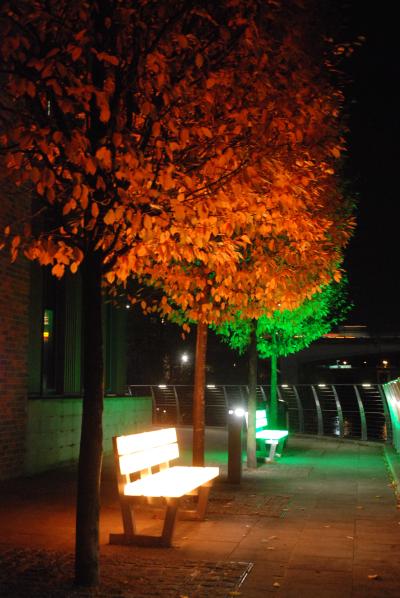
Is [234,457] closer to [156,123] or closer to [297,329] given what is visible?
[156,123]

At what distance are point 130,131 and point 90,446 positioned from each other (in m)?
2.58

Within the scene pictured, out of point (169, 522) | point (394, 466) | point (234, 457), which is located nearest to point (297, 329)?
point (394, 466)

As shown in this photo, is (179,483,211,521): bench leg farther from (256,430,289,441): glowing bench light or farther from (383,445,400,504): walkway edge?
(256,430,289,441): glowing bench light

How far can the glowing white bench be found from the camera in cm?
771

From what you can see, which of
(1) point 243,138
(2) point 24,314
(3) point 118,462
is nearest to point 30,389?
(2) point 24,314

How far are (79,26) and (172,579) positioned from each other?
455cm

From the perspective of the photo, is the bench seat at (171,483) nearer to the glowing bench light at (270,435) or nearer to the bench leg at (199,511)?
the bench leg at (199,511)

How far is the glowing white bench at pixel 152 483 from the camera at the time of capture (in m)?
7.71

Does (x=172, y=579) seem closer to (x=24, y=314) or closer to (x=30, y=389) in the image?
(x=24, y=314)

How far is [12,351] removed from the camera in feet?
41.5

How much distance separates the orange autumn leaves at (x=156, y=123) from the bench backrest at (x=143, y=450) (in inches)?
72.2

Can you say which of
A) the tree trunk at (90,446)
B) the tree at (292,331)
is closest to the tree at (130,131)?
the tree trunk at (90,446)

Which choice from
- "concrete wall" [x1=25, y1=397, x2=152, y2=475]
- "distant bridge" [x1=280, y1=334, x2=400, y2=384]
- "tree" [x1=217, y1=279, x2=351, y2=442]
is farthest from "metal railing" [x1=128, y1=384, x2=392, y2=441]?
"distant bridge" [x1=280, y1=334, x2=400, y2=384]

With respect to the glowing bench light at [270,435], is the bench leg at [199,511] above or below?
below
